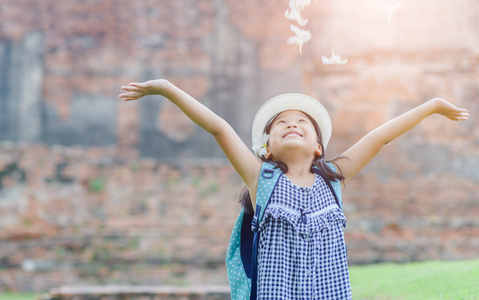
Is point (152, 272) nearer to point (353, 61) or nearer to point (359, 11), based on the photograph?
point (353, 61)

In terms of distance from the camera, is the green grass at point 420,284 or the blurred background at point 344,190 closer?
the green grass at point 420,284

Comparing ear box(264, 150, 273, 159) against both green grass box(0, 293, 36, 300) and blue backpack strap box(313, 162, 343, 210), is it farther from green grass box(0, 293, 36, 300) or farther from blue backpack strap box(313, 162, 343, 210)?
green grass box(0, 293, 36, 300)

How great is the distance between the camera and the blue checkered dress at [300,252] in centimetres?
253

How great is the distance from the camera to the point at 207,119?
8.97ft

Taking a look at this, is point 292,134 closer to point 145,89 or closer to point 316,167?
point 316,167

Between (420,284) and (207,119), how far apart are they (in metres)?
2.69

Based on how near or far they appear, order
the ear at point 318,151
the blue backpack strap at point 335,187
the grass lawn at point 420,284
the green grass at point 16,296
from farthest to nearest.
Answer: the green grass at point 16,296 → the grass lawn at point 420,284 → the ear at point 318,151 → the blue backpack strap at point 335,187

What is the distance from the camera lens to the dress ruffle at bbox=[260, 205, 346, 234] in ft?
8.43

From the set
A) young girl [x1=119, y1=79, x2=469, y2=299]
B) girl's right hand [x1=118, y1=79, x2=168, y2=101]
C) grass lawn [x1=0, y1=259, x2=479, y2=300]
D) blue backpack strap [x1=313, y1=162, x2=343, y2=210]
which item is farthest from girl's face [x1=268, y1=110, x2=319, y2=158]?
grass lawn [x1=0, y1=259, x2=479, y2=300]

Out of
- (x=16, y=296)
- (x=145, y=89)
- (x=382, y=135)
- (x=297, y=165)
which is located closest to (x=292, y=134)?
A: (x=297, y=165)

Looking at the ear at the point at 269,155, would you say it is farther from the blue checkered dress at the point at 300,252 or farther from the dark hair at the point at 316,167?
the blue checkered dress at the point at 300,252

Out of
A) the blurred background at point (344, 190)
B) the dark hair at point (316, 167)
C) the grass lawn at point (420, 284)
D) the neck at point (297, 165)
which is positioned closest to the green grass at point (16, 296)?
the blurred background at point (344, 190)

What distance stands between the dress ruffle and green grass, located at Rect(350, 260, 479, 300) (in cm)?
145

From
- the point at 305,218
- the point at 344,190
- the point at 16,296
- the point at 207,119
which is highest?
the point at 207,119
